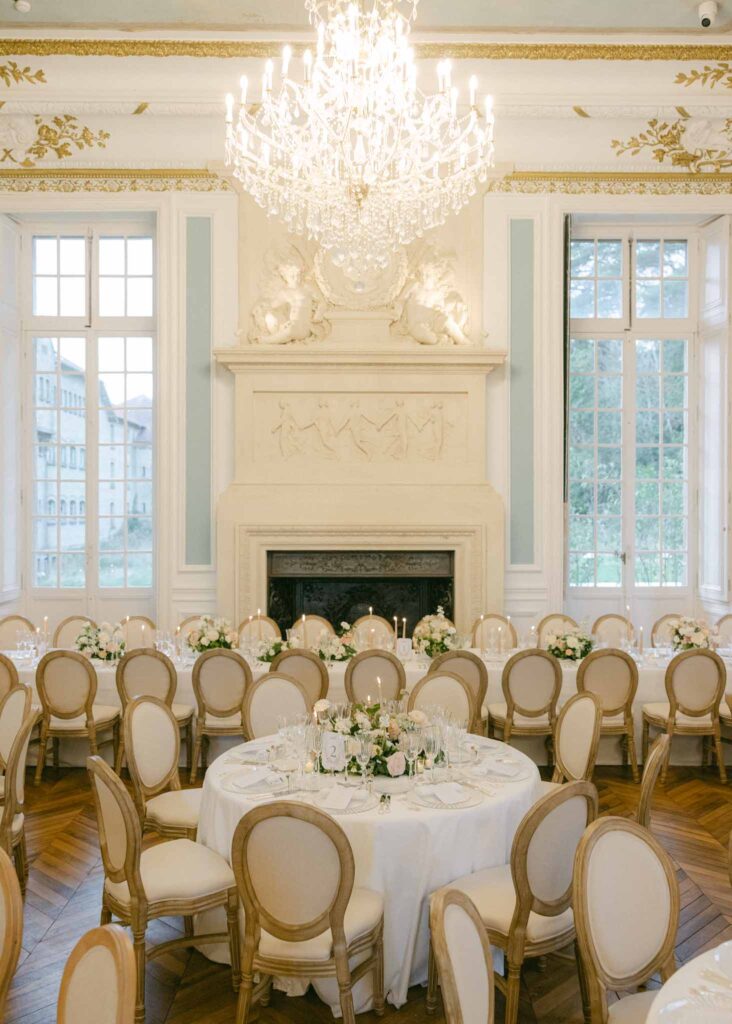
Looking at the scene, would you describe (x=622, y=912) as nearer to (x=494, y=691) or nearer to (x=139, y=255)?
(x=494, y=691)

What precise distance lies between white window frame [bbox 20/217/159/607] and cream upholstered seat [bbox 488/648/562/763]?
172 inches

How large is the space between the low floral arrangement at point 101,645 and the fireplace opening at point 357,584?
6.76ft

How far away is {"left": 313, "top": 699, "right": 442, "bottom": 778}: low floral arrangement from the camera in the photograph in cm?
354

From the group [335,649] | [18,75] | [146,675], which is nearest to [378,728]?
[146,675]

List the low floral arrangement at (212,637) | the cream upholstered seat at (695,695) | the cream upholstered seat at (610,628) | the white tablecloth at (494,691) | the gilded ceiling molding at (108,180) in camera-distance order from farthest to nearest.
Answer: the gilded ceiling molding at (108,180)
the cream upholstered seat at (610,628)
the low floral arrangement at (212,637)
the white tablecloth at (494,691)
the cream upholstered seat at (695,695)

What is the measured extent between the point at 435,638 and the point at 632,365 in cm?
434

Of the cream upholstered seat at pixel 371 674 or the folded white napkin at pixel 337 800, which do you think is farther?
the cream upholstered seat at pixel 371 674

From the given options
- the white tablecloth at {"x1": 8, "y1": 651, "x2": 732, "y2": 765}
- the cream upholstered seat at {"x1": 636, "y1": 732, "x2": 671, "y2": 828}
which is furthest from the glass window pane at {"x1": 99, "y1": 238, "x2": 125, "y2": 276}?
the cream upholstered seat at {"x1": 636, "y1": 732, "x2": 671, "y2": 828}

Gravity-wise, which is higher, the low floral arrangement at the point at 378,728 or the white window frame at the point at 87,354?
the white window frame at the point at 87,354

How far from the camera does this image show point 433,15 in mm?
6883

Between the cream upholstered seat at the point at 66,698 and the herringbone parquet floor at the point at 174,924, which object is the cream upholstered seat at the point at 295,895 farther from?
the cream upholstered seat at the point at 66,698

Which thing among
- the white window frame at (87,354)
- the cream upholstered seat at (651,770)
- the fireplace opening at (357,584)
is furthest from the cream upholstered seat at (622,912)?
the white window frame at (87,354)

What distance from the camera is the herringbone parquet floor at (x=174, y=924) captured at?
3193 millimetres

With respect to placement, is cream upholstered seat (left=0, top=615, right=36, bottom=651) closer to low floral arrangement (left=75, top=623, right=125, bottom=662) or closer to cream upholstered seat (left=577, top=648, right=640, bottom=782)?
low floral arrangement (left=75, top=623, right=125, bottom=662)
